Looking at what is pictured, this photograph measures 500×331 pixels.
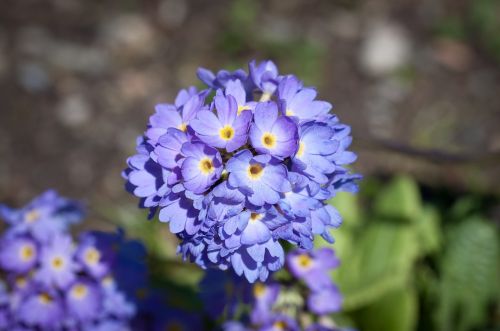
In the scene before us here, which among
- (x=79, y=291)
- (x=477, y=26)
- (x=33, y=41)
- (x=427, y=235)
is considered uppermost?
(x=477, y=26)

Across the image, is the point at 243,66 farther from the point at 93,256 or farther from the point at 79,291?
the point at 79,291

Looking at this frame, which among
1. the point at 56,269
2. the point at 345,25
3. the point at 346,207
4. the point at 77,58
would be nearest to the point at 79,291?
the point at 56,269

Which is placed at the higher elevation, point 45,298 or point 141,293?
point 141,293

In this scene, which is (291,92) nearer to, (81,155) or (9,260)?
(9,260)

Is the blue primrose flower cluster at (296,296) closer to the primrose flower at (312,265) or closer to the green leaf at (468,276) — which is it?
the primrose flower at (312,265)

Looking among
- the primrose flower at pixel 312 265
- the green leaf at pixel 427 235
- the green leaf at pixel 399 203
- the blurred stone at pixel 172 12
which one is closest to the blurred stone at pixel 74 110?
the blurred stone at pixel 172 12

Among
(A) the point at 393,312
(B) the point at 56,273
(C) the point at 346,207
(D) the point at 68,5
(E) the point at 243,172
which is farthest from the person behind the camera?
(D) the point at 68,5
